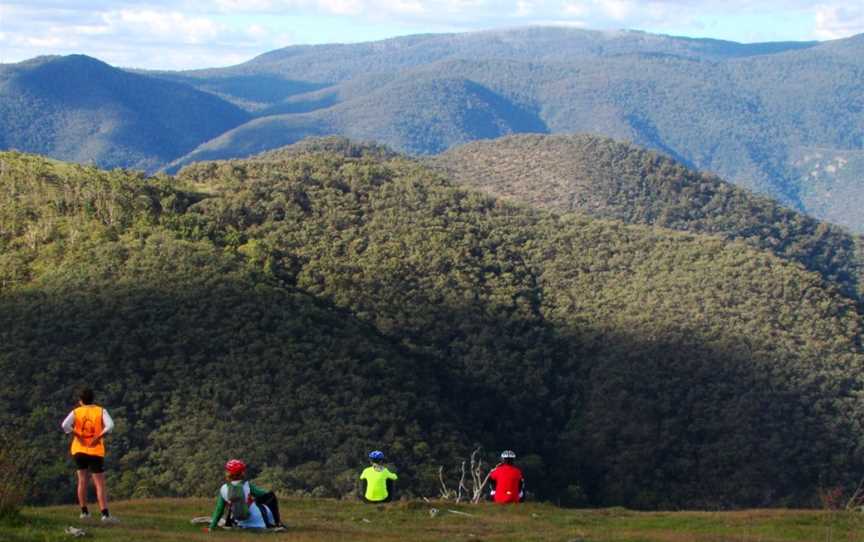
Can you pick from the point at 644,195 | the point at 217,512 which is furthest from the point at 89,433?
the point at 644,195

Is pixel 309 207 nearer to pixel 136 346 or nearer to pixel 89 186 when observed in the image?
pixel 89 186

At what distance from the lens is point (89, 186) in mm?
69688

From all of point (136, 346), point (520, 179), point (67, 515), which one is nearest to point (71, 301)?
point (136, 346)

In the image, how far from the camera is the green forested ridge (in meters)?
51.8

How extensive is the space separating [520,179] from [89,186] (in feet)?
282

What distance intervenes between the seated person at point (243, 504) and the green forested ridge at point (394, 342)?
24.7 meters

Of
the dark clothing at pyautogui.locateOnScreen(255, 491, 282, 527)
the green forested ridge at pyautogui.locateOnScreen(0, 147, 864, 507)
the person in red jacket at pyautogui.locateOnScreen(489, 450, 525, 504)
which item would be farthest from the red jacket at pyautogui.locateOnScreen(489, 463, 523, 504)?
the green forested ridge at pyautogui.locateOnScreen(0, 147, 864, 507)

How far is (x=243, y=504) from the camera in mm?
17547

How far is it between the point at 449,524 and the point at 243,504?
3903 millimetres

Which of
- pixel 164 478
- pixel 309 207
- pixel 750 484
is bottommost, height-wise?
pixel 750 484

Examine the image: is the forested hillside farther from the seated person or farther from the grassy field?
the seated person

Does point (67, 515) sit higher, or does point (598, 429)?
point (67, 515)

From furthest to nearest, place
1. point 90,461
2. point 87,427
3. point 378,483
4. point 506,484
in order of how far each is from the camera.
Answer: point 506,484 → point 378,483 → point 90,461 → point 87,427

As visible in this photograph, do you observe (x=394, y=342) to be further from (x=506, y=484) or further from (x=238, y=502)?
(x=238, y=502)
